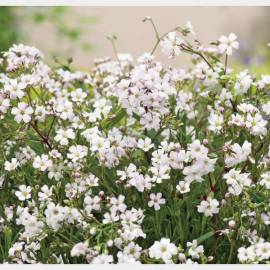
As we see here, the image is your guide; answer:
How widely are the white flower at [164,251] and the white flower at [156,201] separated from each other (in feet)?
0.74

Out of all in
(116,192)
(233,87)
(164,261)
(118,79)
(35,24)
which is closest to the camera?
(164,261)

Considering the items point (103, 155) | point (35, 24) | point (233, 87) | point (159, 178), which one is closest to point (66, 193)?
point (103, 155)

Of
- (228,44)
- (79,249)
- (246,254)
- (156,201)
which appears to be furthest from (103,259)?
(228,44)

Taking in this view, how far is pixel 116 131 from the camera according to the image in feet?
9.93

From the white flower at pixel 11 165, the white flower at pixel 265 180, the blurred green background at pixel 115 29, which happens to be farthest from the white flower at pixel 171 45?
the blurred green background at pixel 115 29

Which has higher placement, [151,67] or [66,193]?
[151,67]

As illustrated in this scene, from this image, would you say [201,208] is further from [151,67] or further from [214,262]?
[151,67]

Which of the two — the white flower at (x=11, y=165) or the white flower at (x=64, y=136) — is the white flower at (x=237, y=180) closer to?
the white flower at (x=64, y=136)

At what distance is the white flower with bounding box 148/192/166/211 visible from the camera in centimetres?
268

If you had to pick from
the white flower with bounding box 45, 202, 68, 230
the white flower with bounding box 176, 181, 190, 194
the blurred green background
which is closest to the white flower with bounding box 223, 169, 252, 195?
the white flower with bounding box 176, 181, 190, 194

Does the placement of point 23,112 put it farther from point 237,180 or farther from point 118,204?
point 237,180

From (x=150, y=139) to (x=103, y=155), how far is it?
22cm

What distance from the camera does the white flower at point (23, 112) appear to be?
277 cm

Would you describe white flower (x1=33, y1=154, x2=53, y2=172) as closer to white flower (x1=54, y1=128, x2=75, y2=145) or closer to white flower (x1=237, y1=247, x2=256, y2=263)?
white flower (x1=54, y1=128, x2=75, y2=145)
